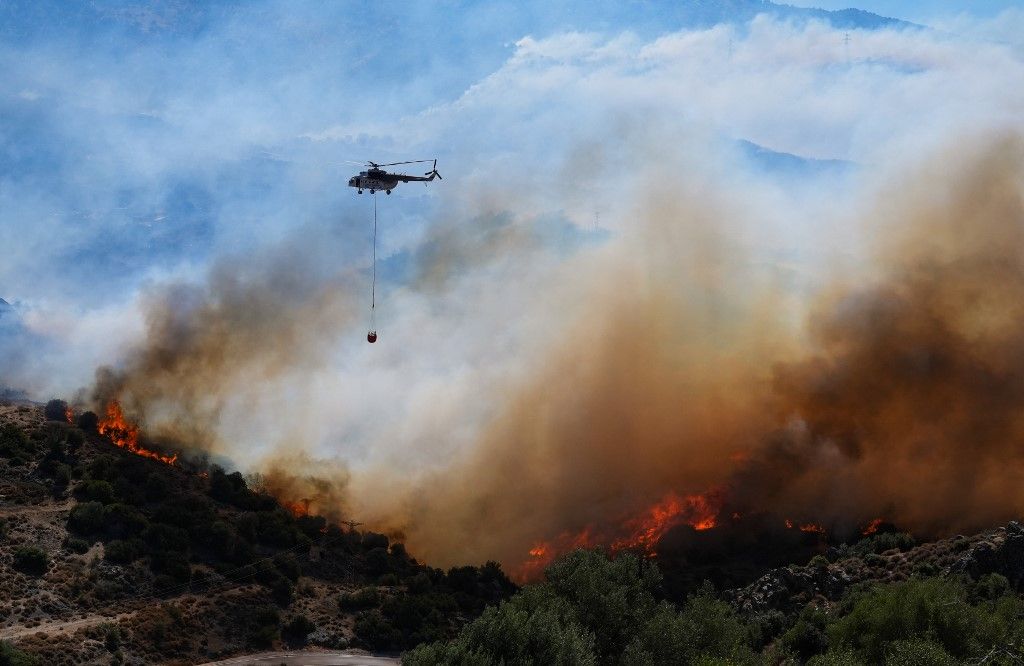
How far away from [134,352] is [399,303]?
61.3m

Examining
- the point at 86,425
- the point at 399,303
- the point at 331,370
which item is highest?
the point at 399,303

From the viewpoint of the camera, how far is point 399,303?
178625 mm

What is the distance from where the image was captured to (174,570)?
84.5 meters

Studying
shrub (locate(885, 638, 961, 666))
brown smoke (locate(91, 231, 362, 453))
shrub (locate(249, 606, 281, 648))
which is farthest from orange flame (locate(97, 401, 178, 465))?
shrub (locate(885, 638, 961, 666))

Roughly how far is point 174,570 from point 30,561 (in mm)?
11067

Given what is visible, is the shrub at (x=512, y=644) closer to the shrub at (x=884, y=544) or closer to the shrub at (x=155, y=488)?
the shrub at (x=884, y=544)

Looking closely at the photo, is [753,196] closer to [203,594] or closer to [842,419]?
[842,419]

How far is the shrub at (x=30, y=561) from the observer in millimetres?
78375

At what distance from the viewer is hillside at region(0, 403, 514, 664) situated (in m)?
75.9

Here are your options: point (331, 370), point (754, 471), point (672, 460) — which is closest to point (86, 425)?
point (331, 370)

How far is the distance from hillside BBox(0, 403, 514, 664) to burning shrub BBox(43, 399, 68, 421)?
0.88 metres

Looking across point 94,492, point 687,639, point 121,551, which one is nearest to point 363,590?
point 121,551

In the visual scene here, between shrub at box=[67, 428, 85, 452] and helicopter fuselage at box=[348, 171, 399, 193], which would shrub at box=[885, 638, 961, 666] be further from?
shrub at box=[67, 428, 85, 452]

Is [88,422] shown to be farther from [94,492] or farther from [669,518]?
[669,518]
